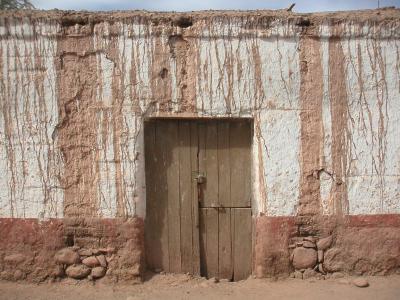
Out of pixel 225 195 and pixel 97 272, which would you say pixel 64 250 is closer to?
pixel 97 272

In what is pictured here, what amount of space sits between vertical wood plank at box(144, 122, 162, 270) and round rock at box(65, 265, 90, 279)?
634mm

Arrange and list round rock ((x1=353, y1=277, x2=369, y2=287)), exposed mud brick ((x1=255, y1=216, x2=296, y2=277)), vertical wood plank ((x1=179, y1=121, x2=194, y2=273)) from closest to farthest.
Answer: round rock ((x1=353, y1=277, x2=369, y2=287))
exposed mud brick ((x1=255, y1=216, x2=296, y2=277))
vertical wood plank ((x1=179, y1=121, x2=194, y2=273))

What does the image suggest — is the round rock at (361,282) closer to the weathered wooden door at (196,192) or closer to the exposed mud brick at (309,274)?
the exposed mud brick at (309,274)

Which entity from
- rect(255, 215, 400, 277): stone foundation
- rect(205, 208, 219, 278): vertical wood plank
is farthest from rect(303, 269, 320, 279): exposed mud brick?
rect(205, 208, 219, 278): vertical wood plank

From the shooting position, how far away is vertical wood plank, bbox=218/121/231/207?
463 cm

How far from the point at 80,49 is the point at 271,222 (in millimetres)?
2586

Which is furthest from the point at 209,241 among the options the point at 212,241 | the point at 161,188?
the point at 161,188

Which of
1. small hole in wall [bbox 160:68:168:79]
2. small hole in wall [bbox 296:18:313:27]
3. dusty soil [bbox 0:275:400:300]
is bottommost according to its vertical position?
dusty soil [bbox 0:275:400:300]

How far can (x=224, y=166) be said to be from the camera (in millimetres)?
4648

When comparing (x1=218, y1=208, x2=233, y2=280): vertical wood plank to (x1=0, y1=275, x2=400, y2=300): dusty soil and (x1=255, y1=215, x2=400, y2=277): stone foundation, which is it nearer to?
(x1=0, y1=275, x2=400, y2=300): dusty soil

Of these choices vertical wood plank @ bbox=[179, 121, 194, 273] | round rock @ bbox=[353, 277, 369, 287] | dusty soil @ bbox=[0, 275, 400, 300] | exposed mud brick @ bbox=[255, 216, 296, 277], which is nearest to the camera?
dusty soil @ bbox=[0, 275, 400, 300]

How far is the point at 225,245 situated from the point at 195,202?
0.56 meters

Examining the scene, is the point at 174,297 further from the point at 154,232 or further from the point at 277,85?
the point at 277,85

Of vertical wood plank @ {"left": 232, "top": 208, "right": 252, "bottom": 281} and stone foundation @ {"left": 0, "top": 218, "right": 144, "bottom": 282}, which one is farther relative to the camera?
vertical wood plank @ {"left": 232, "top": 208, "right": 252, "bottom": 281}
